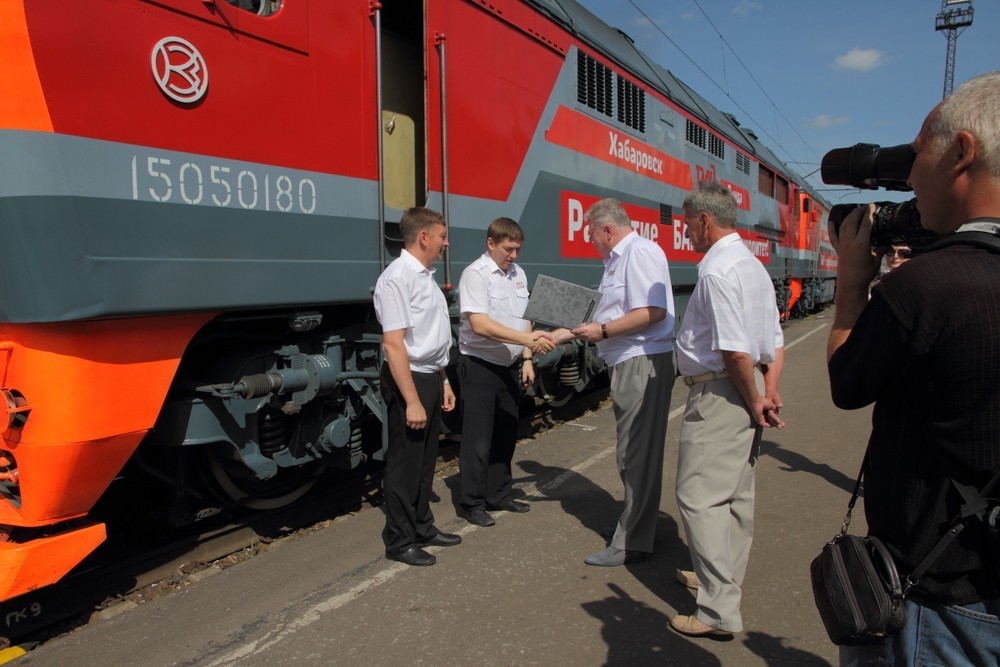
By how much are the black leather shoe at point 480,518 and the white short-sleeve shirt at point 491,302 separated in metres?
0.91

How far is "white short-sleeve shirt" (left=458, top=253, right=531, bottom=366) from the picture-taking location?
403 cm

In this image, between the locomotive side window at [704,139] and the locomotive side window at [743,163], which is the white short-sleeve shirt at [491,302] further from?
the locomotive side window at [743,163]

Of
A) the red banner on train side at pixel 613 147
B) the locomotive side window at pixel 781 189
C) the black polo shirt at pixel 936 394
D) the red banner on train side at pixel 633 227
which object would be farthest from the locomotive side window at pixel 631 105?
the locomotive side window at pixel 781 189

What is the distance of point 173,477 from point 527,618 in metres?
1.91

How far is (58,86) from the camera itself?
2.49 metres

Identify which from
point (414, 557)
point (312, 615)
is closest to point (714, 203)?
point (414, 557)

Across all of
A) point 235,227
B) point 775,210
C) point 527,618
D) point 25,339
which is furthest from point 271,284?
point 775,210

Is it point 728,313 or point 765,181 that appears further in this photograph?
point 765,181

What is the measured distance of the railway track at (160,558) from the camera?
120 inches

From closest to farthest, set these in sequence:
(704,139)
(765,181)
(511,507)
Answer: (511,507) → (704,139) → (765,181)

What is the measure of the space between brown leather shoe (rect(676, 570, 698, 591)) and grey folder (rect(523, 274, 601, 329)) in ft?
4.44

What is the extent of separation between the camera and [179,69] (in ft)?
9.47

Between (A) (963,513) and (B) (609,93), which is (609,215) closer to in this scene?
(A) (963,513)

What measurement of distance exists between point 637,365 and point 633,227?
3.02 meters
